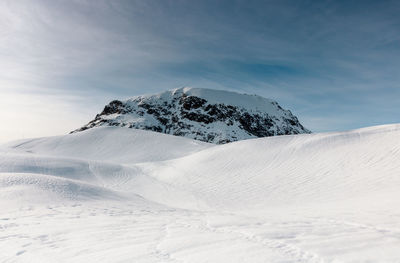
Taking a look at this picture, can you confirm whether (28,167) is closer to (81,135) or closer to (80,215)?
(80,215)

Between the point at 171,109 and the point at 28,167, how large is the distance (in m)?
134

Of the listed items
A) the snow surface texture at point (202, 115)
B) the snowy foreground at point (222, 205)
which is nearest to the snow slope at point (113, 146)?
the snowy foreground at point (222, 205)

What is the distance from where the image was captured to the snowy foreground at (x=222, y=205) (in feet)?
13.4

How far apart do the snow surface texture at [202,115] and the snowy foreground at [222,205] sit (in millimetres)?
102232

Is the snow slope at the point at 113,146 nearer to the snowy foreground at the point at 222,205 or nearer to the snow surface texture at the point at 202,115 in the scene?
the snowy foreground at the point at 222,205

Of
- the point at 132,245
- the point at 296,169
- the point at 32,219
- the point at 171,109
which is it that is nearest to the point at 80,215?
the point at 32,219

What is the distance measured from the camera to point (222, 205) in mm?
13828

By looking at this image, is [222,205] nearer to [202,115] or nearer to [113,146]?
[113,146]

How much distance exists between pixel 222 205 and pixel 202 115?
442 feet

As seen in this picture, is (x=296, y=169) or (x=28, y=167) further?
(x=28, y=167)

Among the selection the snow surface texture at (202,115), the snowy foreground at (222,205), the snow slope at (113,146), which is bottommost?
the snowy foreground at (222,205)

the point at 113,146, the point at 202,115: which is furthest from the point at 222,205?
the point at 202,115

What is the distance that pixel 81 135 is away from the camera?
43500mm

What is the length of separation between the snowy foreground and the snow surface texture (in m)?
102
